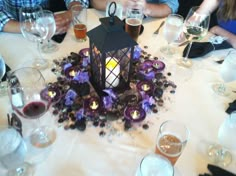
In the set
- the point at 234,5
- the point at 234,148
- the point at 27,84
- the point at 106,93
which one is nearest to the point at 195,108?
the point at 234,148

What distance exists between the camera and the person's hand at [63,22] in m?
1.26

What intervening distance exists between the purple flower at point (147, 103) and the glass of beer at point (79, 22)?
1.60 feet

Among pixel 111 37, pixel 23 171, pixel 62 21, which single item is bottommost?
pixel 23 171

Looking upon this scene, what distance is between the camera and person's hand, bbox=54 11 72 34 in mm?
1257

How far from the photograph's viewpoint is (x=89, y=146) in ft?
2.58

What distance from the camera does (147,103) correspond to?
906 mm

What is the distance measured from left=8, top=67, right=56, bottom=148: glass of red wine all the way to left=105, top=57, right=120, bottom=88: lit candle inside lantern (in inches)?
9.0

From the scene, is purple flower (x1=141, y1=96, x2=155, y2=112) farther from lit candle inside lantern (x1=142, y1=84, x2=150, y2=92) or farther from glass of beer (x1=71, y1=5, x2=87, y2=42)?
glass of beer (x1=71, y1=5, x2=87, y2=42)

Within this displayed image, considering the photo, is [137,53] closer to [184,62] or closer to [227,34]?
[184,62]

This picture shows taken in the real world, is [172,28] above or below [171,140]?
above

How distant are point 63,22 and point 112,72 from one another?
531 mm

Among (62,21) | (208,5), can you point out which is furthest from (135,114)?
(208,5)

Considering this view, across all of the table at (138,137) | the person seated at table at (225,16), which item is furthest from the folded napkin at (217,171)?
the person seated at table at (225,16)

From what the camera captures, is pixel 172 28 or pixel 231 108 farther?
pixel 172 28
